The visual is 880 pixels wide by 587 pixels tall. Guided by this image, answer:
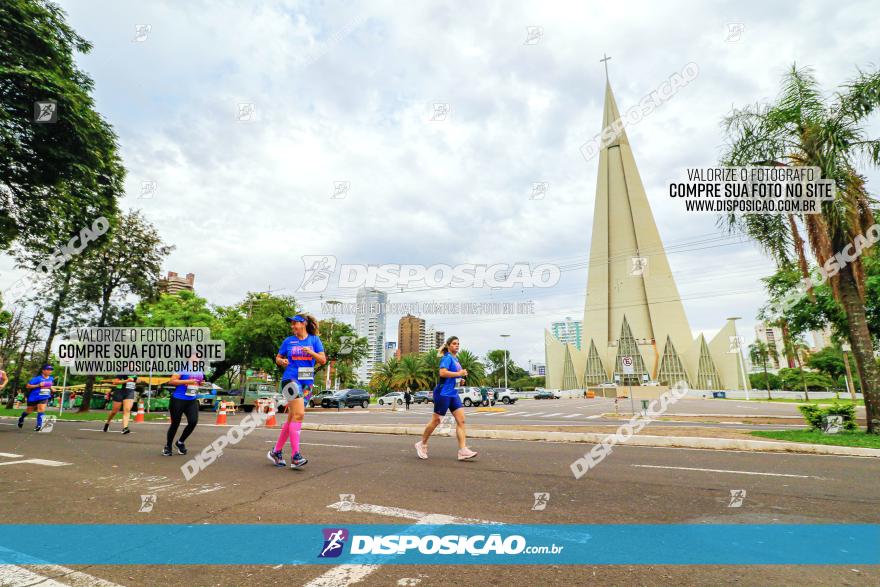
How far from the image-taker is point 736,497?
14.4ft

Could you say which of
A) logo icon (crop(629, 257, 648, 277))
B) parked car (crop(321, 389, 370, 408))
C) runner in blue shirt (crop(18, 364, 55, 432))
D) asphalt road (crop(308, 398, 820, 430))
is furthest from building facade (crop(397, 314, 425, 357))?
runner in blue shirt (crop(18, 364, 55, 432))

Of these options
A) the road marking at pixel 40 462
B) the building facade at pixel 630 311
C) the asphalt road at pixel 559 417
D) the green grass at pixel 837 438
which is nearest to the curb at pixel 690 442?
the green grass at pixel 837 438

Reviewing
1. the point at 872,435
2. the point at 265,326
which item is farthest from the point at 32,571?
the point at 265,326

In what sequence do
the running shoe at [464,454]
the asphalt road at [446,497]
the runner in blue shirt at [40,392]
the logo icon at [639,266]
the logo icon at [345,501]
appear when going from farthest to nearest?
the logo icon at [639,266] → the runner in blue shirt at [40,392] → the running shoe at [464,454] → the logo icon at [345,501] → the asphalt road at [446,497]

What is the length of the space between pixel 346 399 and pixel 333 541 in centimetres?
3432

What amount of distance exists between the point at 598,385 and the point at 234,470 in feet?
288

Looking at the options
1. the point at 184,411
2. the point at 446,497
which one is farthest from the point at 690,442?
the point at 184,411

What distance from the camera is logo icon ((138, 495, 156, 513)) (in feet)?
12.7

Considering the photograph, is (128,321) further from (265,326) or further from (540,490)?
(540,490)

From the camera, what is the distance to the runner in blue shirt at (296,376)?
579cm

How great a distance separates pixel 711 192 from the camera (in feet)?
40.2

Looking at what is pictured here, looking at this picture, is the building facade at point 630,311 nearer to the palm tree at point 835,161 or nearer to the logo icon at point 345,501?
the palm tree at point 835,161

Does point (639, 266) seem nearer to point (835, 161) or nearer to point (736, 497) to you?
point (835, 161)

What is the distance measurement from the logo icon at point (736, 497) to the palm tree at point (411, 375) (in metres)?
58.9
